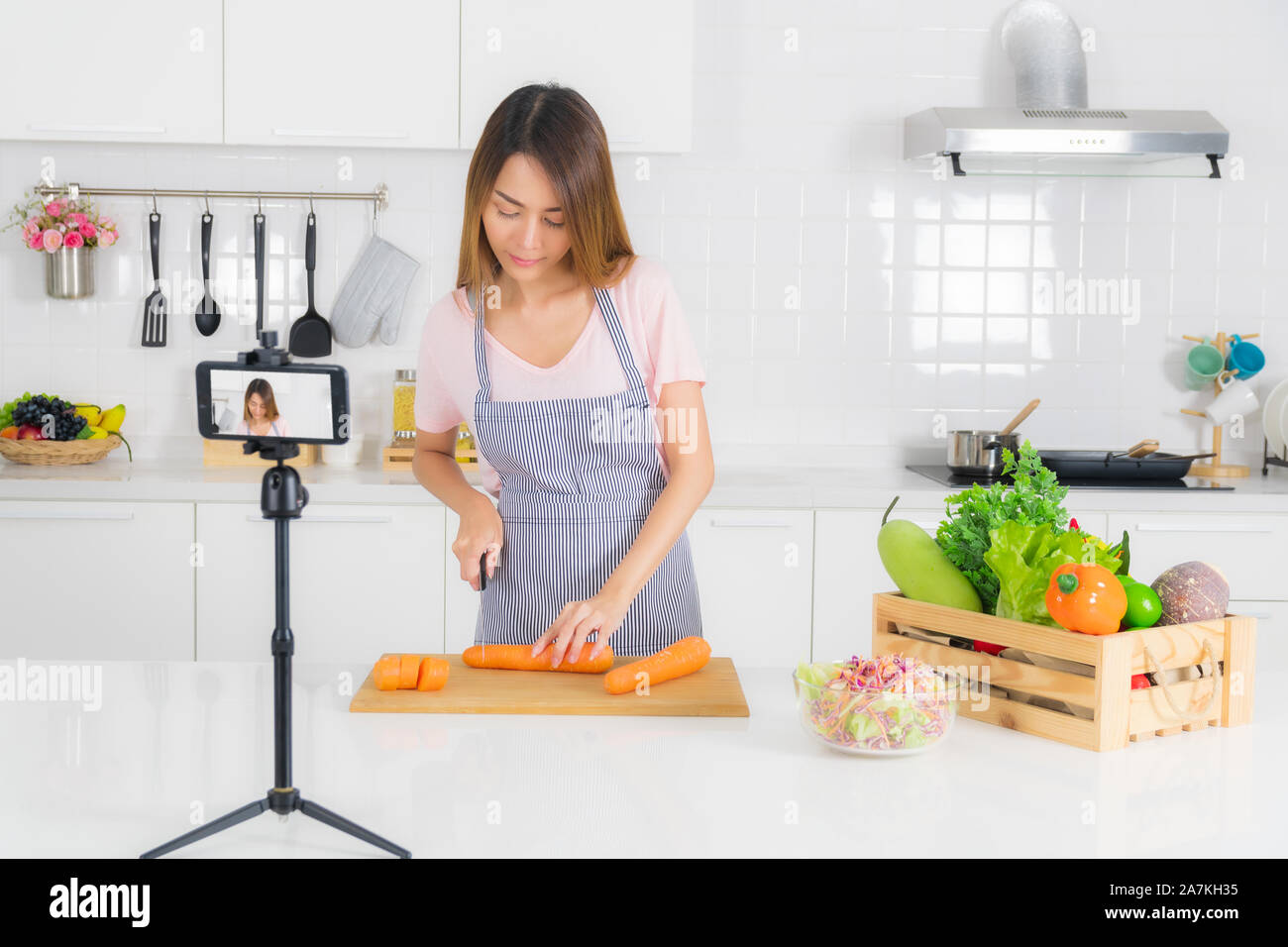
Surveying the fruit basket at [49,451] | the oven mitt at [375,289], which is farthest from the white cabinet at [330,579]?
the oven mitt at [375,289]

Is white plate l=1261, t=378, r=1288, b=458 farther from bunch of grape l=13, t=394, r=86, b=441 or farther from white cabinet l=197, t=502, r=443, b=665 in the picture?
bunch of grape l=13, t=394, r=86, b=441

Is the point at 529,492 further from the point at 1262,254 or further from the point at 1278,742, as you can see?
the point at 1262,254

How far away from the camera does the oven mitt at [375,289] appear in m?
3.27

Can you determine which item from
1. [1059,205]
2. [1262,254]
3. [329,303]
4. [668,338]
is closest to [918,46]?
[1059,205]

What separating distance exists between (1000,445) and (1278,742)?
172 cm

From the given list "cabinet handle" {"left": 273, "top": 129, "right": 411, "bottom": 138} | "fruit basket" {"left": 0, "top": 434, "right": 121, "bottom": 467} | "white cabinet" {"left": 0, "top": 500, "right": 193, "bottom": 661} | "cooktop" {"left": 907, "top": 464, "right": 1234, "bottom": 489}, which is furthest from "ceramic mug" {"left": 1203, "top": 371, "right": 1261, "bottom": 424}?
"fruit basket" {"left": 0, "top": 434, "right": 121, "bottom": 467}

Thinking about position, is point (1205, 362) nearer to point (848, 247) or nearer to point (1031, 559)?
point (848, 247)

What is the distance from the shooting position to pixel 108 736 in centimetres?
125

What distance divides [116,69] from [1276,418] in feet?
9.94

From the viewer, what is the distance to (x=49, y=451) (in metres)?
2.95

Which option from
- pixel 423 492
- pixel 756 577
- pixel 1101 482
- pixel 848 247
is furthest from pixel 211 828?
pixel 848 247

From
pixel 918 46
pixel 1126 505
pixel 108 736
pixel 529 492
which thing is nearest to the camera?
pixel 108 736

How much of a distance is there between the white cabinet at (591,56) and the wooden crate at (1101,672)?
1879mm

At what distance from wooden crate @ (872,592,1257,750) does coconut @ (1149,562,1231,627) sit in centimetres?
1
